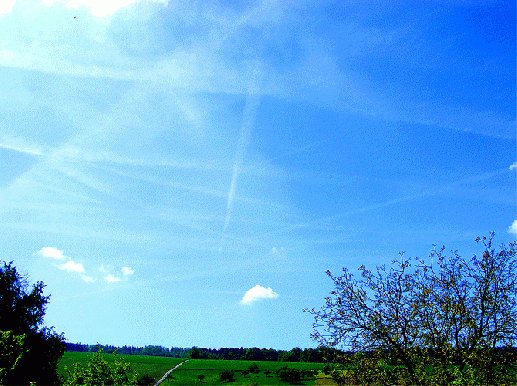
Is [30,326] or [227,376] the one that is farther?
[227,376]

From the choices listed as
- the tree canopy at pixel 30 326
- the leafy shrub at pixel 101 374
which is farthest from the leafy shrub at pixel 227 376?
the leafy shrub at pixel 101 374

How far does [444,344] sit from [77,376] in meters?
25.2

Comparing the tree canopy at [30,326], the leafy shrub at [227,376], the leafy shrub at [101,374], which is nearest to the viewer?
the leafy shrub at [101,374]

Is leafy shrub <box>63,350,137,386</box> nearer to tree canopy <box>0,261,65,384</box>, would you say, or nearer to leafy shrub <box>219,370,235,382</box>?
tree canopy <box>0,261,65,384</box>

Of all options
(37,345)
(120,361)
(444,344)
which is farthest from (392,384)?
(37,345)

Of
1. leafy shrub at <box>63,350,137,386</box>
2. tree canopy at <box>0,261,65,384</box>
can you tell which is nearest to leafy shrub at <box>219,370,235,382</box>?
tree canopy at <box>0,261,65,384</box>

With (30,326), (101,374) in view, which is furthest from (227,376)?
(101,374)

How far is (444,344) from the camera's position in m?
13.3

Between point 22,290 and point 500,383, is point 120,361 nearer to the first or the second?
point 500,383

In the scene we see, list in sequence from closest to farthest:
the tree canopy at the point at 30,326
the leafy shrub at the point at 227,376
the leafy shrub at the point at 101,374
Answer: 1. the leafy shrub at the point at 101,374
2. the tree canopy at the point at 30,326
3. the leafy shrub at the point at 227,376

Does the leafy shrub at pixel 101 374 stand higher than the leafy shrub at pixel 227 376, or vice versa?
the leafy shrub at pixel 101 374

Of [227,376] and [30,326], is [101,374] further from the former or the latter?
[227,376]

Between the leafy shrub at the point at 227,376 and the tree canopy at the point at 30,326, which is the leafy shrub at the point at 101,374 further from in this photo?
the leafy shrub at the point at 227,376

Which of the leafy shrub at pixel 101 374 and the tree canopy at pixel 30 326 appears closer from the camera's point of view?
the leafy shrub at pixel 101 374
